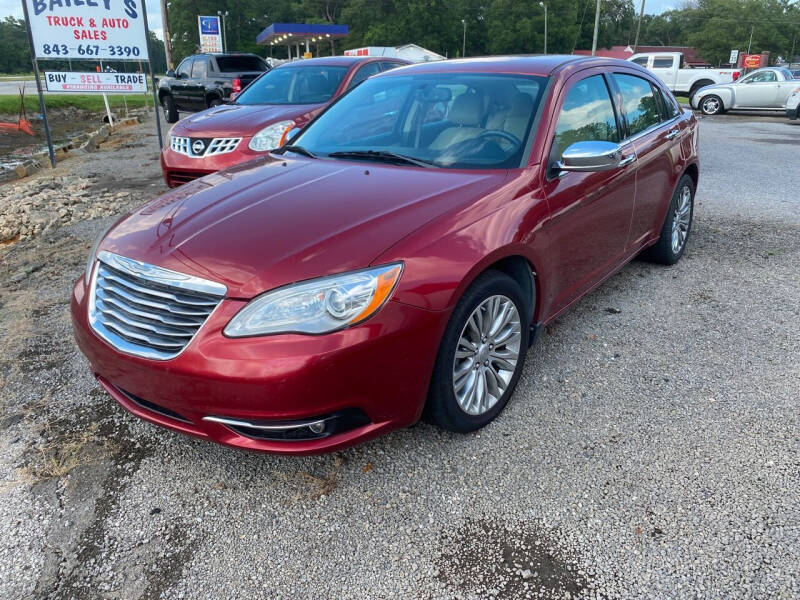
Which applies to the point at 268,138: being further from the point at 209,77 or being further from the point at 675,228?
the point at 209,77

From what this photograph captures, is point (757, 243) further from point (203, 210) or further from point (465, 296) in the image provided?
point (203, 210)

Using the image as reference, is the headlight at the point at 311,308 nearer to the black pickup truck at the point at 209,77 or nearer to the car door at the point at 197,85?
the black pickup truck at the point at 209,77

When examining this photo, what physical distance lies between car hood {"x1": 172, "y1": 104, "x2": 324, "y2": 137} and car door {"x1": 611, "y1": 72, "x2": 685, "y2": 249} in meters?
3.90

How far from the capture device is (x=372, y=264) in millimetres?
2232

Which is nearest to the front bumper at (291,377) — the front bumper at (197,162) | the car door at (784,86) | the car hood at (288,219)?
the car hood at (288,219)

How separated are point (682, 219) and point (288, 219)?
378 cm

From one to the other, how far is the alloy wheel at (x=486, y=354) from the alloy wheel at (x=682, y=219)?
2.62 m

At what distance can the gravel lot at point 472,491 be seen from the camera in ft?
6.79

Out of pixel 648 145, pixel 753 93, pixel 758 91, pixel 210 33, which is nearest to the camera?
pixel 648 145

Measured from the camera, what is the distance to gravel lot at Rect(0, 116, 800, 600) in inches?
81.4

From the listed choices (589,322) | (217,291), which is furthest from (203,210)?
(589,322)

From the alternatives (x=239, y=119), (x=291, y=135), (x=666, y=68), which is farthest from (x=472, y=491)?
(x=666, y=68)

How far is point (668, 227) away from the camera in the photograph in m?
4.72

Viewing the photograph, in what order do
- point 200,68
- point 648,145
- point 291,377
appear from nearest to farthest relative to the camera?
1. point 291,377
2. point 648,145
3. point 200,68
